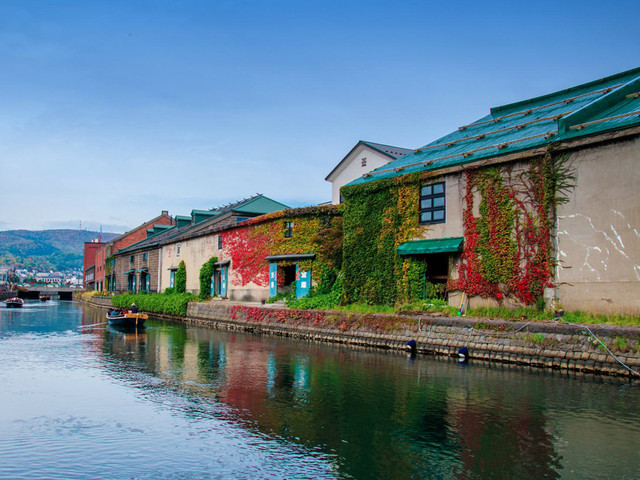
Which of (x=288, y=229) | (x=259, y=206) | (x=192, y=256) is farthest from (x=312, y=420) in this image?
(x=259, y=206)

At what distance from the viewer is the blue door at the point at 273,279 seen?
109ft

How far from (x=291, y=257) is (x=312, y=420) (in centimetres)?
2141

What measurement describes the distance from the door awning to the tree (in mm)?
15067

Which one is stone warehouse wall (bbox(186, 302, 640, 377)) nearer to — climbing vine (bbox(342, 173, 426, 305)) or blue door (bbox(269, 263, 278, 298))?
climbing vine (bbox(342, 173, 426, 305))

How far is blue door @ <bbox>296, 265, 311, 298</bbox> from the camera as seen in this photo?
30.8m

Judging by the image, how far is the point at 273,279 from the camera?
33.6 meters

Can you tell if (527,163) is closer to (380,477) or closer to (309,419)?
(309,419)

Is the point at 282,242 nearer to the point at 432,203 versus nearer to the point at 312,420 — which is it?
the point at 432,203

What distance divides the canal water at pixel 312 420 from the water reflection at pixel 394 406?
1.5 inches

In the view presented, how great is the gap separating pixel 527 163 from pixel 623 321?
672 cm

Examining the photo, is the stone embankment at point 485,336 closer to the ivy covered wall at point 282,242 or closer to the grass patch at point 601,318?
the grass patch at point 601,318

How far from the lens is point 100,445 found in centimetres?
940

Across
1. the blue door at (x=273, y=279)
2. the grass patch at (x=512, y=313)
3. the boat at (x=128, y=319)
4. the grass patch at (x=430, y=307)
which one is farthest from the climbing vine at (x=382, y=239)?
the boat at (x=128, y=319)

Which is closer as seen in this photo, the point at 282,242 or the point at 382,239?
the point at 382,239
